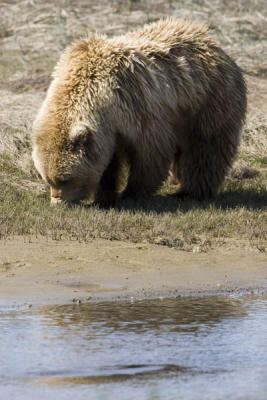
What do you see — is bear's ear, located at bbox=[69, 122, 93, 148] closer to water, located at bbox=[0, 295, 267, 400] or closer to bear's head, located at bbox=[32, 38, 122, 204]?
bear's head, located at bbox=[32, 38, 122, 204]

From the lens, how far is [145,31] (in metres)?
11.6

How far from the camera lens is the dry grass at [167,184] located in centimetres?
946

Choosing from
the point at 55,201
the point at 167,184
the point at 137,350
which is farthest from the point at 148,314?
the point at 167,184

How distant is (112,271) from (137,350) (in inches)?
89.3

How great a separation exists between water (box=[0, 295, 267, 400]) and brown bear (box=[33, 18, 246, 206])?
318 centimetres

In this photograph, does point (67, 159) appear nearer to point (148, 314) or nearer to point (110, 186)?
point (110, 186)

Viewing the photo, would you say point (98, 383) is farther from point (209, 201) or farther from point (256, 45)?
point (256, 45)

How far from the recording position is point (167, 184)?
1273 cm

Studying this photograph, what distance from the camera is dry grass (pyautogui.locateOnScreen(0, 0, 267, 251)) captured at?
31.0ft

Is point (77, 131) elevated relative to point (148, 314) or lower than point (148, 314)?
elevated

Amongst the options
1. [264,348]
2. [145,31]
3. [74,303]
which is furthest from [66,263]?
[145,31]

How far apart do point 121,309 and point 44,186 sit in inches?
196

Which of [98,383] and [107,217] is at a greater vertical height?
[98,383]

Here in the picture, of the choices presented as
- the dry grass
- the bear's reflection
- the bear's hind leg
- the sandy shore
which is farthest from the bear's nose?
the bear's reflection
